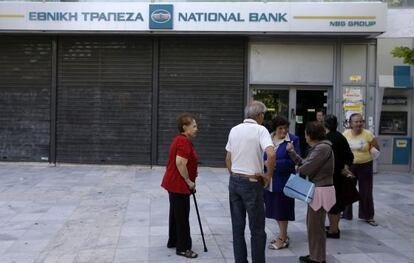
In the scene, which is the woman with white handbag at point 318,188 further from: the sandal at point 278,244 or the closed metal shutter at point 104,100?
the closed metal shutter at point 104,100

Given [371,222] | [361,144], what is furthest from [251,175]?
[371,222]

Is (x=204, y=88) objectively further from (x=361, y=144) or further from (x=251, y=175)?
(x=251, y=175)

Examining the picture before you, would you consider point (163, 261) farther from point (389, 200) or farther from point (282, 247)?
point (389, 200)

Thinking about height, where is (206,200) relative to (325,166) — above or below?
below

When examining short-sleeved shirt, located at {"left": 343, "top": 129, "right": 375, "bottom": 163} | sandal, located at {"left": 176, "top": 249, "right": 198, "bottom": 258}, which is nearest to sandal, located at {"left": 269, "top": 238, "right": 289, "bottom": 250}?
sandal, located at {"left": 176, "top": 249, "right": 198, "bottom": 258}

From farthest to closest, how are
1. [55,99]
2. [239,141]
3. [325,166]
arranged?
[55,99]
[325,166]
[239,141]

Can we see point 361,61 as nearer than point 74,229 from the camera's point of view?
→ No

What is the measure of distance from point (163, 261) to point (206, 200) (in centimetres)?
364

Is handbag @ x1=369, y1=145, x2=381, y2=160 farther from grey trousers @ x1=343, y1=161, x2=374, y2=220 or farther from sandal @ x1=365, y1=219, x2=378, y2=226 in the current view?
sandal @ x1=365, y1=219, x2=378, y2=226

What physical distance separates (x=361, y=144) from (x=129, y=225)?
3.64 meters

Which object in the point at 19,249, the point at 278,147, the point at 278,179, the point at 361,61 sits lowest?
the point at 19,249

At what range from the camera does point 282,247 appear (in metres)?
6.34

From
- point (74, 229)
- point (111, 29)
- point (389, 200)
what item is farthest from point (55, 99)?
point (389, 200)

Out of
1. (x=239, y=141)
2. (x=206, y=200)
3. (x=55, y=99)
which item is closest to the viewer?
(x=239, y=141)
